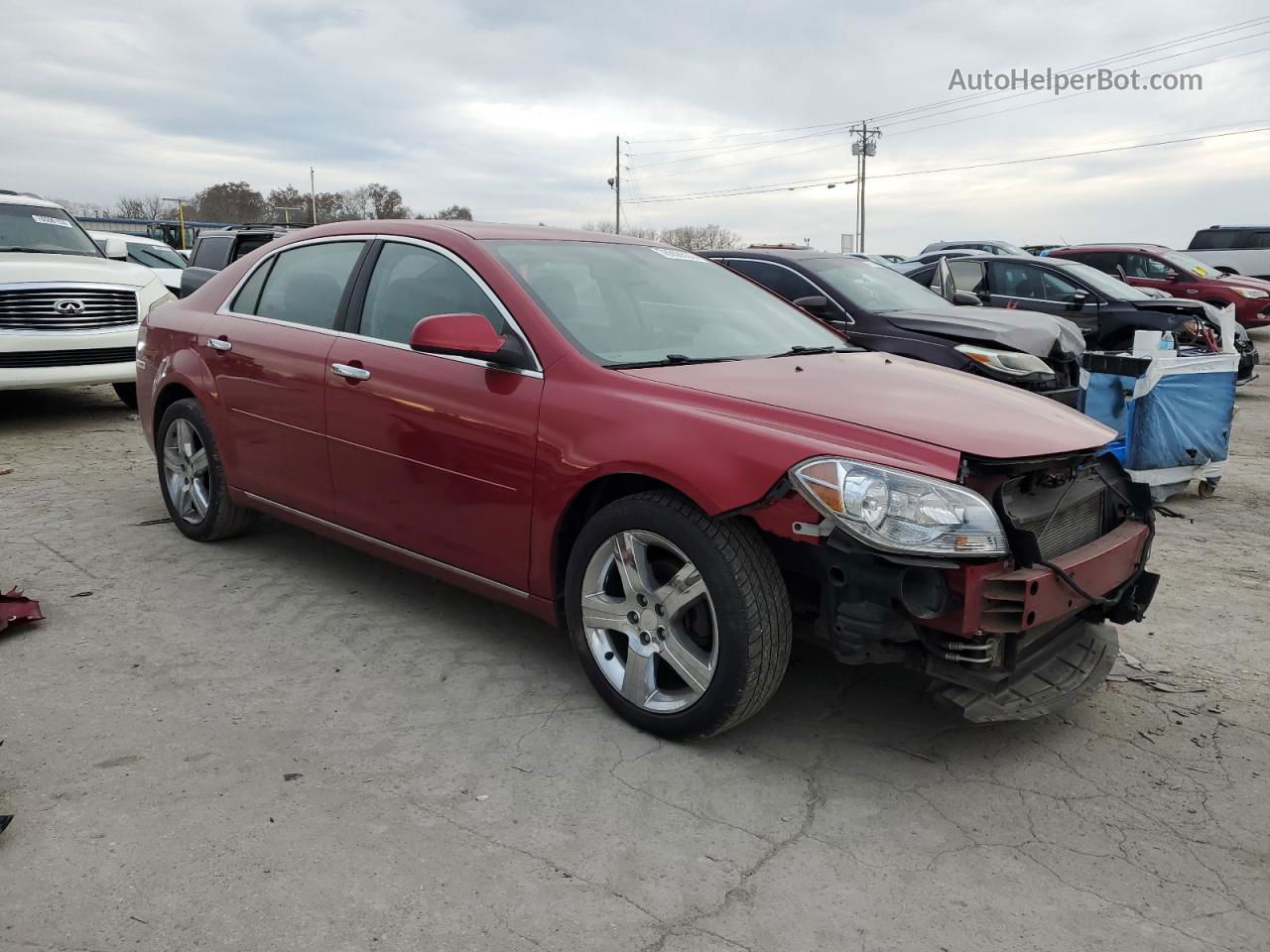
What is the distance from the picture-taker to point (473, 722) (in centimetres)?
339

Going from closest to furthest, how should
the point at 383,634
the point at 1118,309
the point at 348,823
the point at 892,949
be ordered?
the point at 892,949, the point at 348,823, the point at 383,634, the point at 1118,309

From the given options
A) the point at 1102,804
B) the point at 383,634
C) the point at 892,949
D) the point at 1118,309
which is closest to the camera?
the point at 892,949

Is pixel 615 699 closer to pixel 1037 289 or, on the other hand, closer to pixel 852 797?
pixel 852 797

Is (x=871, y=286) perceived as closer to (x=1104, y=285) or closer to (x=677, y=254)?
(x=677, y=254)

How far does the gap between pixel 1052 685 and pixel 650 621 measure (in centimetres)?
125

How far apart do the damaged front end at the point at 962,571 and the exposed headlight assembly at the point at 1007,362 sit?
11.6 feet

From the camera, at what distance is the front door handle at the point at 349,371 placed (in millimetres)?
4030

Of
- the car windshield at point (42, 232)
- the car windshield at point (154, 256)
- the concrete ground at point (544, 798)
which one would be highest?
the car windshield at point (154, 256)

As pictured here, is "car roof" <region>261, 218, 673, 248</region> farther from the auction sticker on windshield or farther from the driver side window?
the driver side window

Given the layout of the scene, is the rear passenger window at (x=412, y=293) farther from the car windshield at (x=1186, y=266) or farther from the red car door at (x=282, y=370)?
the car windshield at (x=1186, y=266)

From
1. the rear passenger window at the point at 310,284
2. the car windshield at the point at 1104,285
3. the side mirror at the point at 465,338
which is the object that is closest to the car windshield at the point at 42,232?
the rear passenger window at the point at 310,284

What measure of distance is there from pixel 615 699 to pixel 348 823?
3.13ft

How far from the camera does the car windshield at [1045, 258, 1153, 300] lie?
11854mm

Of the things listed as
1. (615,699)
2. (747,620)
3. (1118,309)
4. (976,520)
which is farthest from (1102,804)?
(1118,309)
